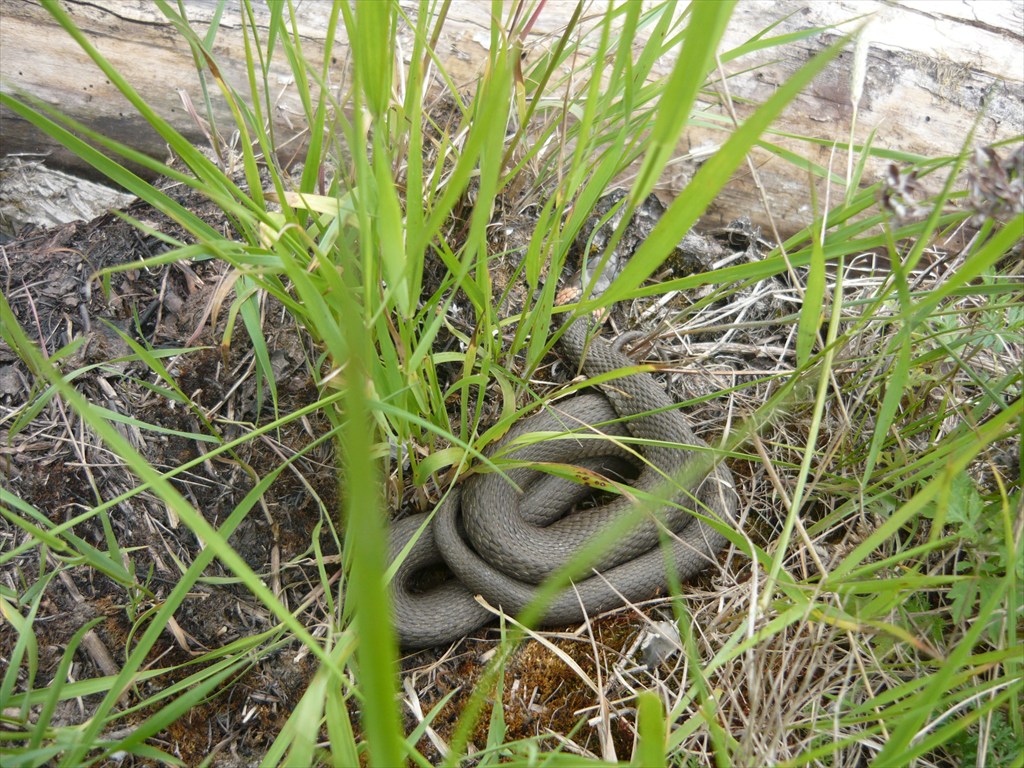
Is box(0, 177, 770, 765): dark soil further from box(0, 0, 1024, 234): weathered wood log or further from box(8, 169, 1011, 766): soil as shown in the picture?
box(0, 0, 1024, 234): weathered wood log

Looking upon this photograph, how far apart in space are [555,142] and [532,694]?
1966mm

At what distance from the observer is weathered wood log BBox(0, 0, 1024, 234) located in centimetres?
313

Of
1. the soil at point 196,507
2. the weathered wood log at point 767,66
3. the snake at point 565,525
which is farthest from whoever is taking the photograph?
the weathered wood log at point 767,66

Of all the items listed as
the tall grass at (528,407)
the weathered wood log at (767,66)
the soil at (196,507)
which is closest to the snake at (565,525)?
the soil at (196,507)

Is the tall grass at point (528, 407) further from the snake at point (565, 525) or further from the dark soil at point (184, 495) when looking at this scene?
the snake at point (565, 525)

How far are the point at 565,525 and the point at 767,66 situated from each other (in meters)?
2.18

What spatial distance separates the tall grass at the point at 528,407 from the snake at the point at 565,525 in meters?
0.24

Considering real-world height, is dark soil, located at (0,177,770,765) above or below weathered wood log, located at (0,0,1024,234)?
below

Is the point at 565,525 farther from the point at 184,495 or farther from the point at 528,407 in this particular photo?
the point at 184,495

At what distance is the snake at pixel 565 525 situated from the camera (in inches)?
96.4

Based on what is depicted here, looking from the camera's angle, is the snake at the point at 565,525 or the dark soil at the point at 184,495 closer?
the dark soil at the point at 184,495

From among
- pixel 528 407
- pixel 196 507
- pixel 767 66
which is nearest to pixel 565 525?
pixel 528 407

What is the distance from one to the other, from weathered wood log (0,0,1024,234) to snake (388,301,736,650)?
3.55ft

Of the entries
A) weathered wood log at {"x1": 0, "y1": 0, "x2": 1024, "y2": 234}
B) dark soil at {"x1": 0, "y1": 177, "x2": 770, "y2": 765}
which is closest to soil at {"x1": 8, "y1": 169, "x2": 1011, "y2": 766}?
dark soil at {"x1": 0, "y1": 177, "x2": 770, "y2": 765}
